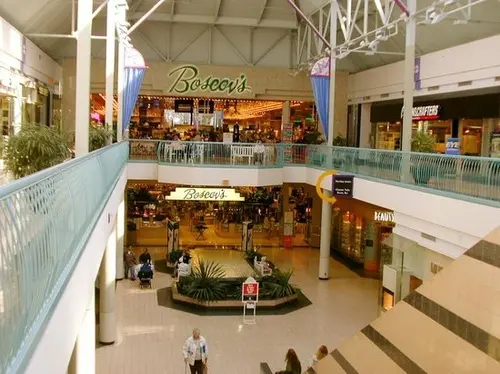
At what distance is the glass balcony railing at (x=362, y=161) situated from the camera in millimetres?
11367

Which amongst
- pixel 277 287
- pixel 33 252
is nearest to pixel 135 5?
pixel 277 287

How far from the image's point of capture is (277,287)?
1973 centimetres

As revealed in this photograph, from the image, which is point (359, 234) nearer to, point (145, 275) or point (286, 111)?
point (286, 111)

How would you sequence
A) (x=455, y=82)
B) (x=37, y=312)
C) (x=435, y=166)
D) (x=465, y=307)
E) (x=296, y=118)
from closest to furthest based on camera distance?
1. (x=37, y=312)
2. (x=465, y=307)
3. (x=435, y=166)
4. (x=455, y=82)
5. (x=296, y=118)

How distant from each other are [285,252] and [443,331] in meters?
19.9

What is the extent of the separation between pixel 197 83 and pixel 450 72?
12.6 metres

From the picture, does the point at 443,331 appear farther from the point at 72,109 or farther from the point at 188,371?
the point at 72,109

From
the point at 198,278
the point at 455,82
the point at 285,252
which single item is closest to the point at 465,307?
the point at 198,278

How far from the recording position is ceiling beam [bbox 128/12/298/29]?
29753 mm

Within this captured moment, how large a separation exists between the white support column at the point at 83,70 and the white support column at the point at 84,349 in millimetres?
2533

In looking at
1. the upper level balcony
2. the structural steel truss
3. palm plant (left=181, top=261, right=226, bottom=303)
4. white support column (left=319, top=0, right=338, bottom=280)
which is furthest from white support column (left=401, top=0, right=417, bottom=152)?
palm plant (left=181, top=261, right=226, bottom=303)

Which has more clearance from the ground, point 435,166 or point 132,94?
point 132,94

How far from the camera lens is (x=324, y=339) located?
1656 centimetres

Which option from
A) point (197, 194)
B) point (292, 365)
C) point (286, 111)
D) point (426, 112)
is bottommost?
point (292, 365)
